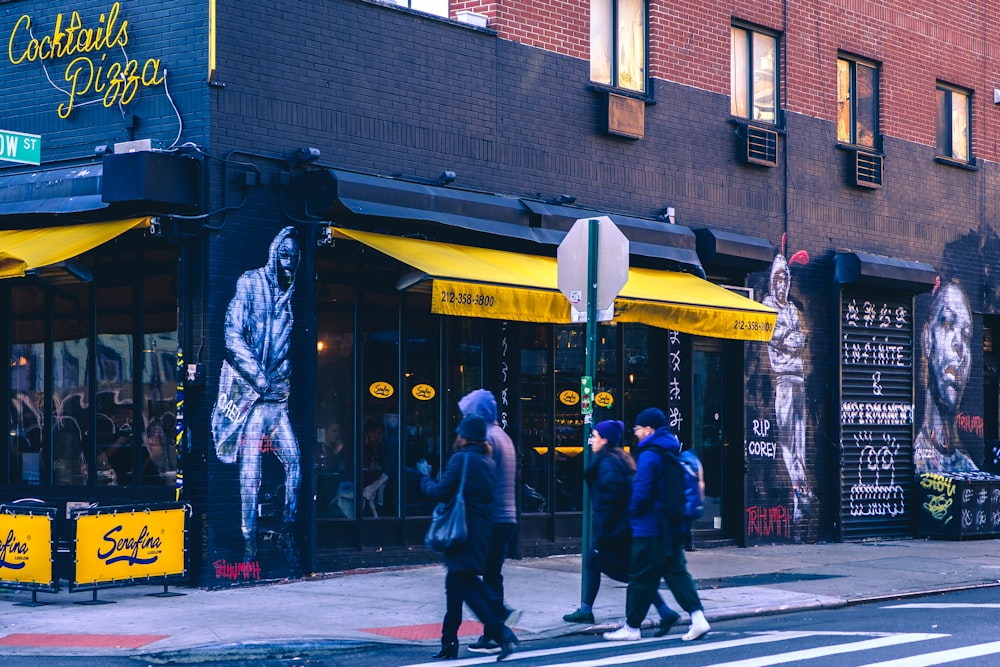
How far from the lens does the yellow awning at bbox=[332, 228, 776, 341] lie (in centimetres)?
1347

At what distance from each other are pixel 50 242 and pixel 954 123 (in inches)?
599

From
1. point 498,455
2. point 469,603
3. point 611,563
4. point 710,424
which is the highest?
point 710,424

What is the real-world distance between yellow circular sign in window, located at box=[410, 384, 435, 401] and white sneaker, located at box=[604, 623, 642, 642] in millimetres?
4914

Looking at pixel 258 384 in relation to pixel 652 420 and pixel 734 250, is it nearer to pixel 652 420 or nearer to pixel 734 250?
pixel 652 420

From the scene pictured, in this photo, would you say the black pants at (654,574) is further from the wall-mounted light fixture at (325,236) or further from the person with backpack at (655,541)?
the wall-mounted light fixture at (325,236)

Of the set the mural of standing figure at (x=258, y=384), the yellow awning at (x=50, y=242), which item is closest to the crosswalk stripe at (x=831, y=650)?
the mural of standing figure at (x=258, y=384)

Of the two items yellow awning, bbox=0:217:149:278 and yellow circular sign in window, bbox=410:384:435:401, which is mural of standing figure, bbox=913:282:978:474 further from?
yellow awning, bbox=0:217:149:278

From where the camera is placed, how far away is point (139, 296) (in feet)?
45.2

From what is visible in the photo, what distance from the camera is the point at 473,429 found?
992 centimetres

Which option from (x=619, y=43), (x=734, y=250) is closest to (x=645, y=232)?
(x=734, y=250)

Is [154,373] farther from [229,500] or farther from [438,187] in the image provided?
[438,187]

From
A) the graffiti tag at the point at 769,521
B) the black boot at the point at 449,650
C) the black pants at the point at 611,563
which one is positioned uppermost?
the black pants at the point at 611,563

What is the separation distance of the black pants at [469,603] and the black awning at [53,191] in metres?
5.43

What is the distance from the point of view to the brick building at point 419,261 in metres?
13.3
